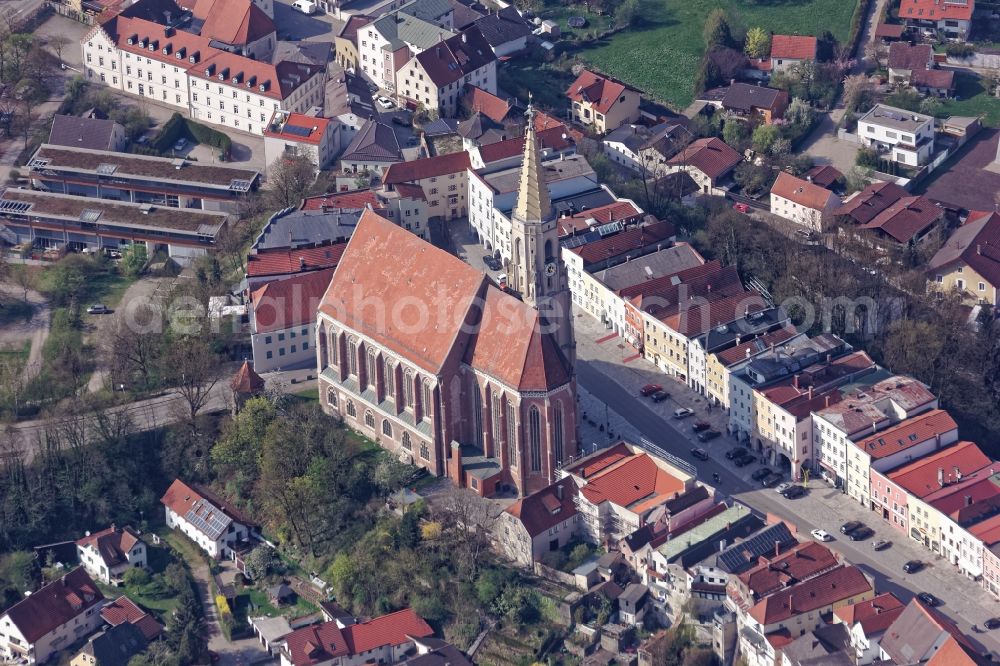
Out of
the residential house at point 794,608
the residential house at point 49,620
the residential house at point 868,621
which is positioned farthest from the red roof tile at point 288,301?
the residential house at point 868,621

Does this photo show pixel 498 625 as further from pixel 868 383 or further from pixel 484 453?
pixel 868 383

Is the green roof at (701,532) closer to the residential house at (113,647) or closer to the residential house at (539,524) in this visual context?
the residential house at (539,524)

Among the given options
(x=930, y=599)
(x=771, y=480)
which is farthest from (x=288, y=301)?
(x=930, y=599)

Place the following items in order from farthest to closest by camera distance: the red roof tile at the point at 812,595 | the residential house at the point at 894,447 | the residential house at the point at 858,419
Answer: the residential house at the point at 858,419 < the residential house at the point at 894,447 < the red roof tile at the point at 812,595

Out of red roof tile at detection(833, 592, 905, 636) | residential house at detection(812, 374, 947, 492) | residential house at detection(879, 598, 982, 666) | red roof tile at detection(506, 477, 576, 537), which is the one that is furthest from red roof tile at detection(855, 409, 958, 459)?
red roof tile at detection(506, 477, 576, 537)

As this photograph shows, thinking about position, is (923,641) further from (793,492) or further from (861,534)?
(793,492)

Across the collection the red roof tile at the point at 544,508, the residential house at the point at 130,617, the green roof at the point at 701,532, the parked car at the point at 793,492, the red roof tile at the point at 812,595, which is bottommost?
the residential house at the point at 130,617

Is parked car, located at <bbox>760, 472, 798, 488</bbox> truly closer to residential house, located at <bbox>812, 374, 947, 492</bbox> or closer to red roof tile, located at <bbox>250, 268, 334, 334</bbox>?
residential house, located at <bbox>812, 374, 947, 492</bbox>
